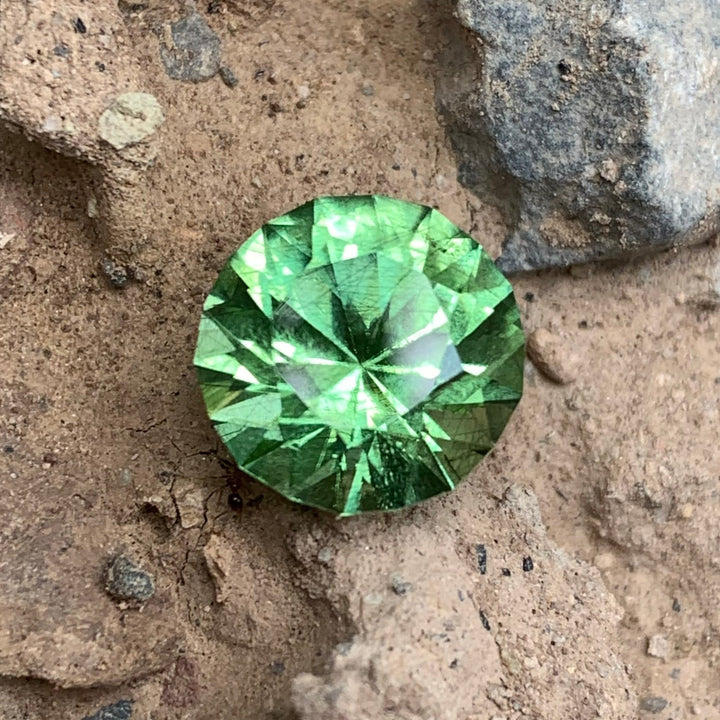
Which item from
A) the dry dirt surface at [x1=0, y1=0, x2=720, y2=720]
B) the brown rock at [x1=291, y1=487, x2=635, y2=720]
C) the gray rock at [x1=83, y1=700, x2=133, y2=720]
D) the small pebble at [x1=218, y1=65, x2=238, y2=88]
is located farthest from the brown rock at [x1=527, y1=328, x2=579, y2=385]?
the gray rock at [x1=83, y1=700, x2=133, y2=720]

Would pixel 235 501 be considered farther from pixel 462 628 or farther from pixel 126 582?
pixel 462 628

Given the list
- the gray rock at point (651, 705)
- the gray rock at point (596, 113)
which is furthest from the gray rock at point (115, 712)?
the gray rock at point (596, 113)

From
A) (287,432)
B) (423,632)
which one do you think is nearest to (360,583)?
(423,632)

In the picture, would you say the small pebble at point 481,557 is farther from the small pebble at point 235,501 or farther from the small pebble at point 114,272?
the small pebble at point 114,272

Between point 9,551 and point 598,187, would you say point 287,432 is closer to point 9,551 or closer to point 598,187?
point 9,551

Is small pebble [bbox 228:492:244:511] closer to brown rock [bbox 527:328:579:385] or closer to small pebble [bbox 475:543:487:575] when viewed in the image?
small pebble [bbox 475:543:487:575]
